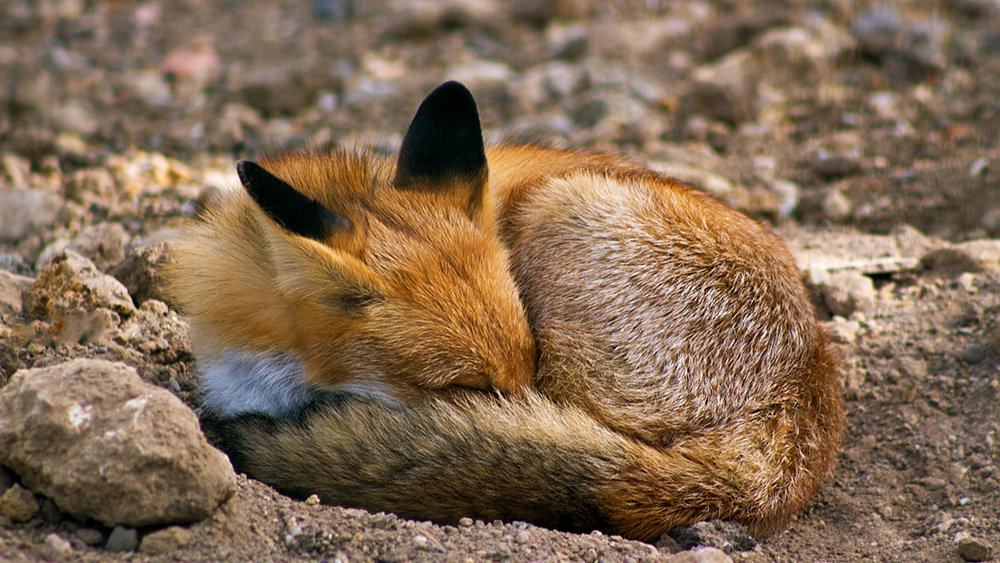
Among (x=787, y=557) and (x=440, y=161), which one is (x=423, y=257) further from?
(x=787, y=557)

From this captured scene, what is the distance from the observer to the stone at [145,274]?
14.4 ft

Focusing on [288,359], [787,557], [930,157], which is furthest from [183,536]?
[930,157]

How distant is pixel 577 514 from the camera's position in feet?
10.4

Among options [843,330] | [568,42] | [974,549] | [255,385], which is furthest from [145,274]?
[568,42]

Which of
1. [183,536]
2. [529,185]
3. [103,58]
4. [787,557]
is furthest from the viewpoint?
[103,58]

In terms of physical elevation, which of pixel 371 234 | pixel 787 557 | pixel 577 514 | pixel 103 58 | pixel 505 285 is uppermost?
pixel 103 58

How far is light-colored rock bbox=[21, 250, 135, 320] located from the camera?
12.7ft

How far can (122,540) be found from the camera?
262 cm

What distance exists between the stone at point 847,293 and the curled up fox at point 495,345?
0.97 metres

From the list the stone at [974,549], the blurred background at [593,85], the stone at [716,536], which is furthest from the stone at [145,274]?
the stone at [974,549]

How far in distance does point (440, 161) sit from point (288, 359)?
1114mm

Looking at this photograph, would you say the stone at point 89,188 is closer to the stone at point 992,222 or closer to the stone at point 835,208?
the stone at point 835,208

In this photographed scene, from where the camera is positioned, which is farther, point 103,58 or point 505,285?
point 103,58

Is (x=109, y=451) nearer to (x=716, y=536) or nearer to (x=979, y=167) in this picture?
(x=716, y=536)
